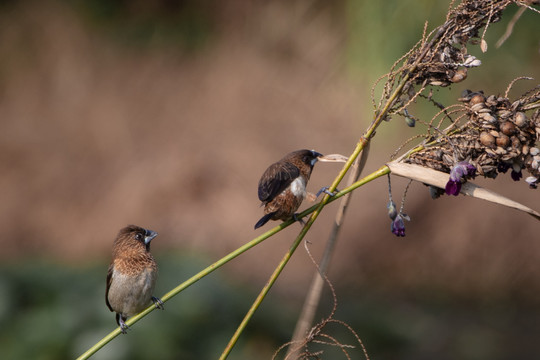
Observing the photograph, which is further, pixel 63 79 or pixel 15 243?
pixel 63 79

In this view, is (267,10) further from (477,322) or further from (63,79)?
(477,322)

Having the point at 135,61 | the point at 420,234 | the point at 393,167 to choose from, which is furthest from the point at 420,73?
the point at 135,61

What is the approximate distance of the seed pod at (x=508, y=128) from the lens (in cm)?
176

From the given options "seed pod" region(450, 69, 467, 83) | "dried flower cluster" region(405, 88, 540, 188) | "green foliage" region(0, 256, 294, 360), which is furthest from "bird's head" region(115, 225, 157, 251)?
"green foliage" region(0, 256, 294, 360)

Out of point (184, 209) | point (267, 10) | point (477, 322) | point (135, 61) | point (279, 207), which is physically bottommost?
point (477, 322)

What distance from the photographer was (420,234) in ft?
22.9

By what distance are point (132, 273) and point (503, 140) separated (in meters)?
1.59

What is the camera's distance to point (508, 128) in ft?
5.77

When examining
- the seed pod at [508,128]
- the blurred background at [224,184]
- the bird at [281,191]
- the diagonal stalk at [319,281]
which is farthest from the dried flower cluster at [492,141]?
the blurred background at [224,184]

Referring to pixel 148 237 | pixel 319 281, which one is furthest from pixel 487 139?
pixel 148 237

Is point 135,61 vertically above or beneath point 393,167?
above

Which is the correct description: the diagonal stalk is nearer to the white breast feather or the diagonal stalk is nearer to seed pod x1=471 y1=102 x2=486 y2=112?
seed pod x1=471 y1=102 x2=486 y2=112

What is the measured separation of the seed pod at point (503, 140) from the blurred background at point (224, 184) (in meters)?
3.12

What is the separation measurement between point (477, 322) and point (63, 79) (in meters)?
6.04
